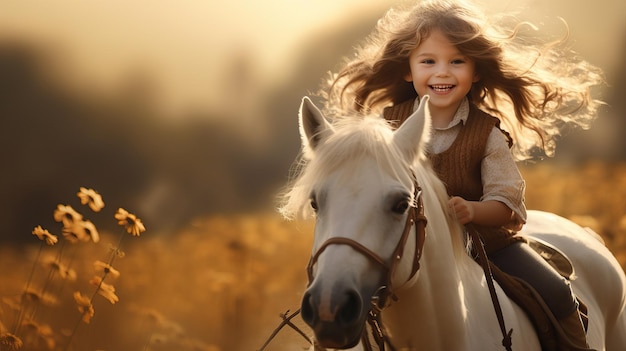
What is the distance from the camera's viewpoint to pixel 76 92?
7.12 metres

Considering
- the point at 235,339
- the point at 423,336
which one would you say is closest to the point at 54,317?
the point at 235,339

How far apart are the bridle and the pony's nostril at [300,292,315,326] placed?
18 centimetres

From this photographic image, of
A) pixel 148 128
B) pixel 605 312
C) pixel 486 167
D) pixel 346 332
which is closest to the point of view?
pixel 346 332

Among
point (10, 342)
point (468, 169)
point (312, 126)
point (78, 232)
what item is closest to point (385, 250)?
point (312, 126)

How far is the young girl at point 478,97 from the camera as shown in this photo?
3.98 meters

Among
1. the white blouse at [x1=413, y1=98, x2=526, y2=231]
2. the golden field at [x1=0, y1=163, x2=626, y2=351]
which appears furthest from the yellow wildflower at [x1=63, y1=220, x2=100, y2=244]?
the white blouse at [x1=413, y1=98, x2=526, y2=231]

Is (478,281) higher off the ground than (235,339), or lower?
lower

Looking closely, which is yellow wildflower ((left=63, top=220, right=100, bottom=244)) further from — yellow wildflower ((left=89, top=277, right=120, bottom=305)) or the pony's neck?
the pony's neck

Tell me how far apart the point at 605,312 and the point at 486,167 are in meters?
1.53

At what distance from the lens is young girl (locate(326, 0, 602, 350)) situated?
398cm

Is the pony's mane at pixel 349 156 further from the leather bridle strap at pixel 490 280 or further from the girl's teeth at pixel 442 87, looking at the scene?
the girl's teeth at pixel 442 87

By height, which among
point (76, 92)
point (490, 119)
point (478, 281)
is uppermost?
point (76, 92)

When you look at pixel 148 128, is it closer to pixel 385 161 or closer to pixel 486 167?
pixel 486 167

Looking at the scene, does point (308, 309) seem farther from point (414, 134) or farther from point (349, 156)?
point (414, 134)
